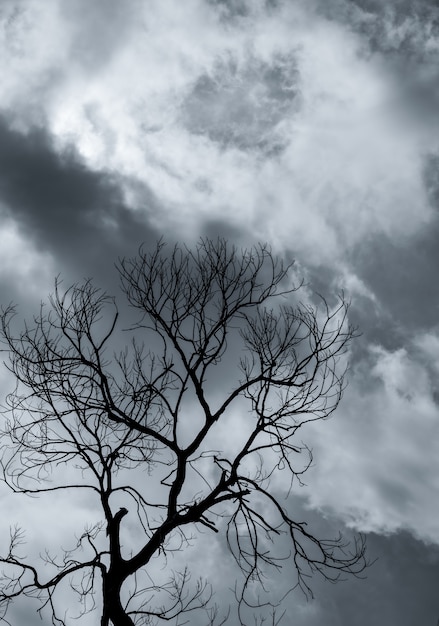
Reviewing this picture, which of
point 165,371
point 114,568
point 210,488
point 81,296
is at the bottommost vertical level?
point 114,568

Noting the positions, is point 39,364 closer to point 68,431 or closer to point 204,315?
point 68,431

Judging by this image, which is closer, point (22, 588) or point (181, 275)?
point (22, 588)

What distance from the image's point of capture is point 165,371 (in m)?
7.23

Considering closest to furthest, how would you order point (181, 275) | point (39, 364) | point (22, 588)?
point (22, 588)
point (39, 364)
point (181, 275)

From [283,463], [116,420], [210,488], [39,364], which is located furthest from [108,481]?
[283,463]

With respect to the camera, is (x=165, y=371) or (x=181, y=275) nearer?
(x=165, y=371)

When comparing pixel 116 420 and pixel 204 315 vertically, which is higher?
pixel 204 315

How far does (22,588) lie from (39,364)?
267 cm

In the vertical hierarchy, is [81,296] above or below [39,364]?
above

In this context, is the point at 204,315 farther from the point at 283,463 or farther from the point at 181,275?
the point at 283,463

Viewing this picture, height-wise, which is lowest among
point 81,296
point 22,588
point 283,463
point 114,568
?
point 22,588

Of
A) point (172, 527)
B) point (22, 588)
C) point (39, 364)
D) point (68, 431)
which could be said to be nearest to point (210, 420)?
point (172, 527)

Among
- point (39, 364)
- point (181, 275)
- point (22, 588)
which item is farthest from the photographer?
point (181, 275)

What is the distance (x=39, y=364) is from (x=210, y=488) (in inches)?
106
